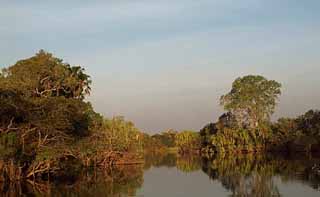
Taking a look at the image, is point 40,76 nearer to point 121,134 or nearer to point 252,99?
point 121,134

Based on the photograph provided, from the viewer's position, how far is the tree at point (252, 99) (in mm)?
77750

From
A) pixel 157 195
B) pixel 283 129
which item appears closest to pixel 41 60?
pixel 157 195

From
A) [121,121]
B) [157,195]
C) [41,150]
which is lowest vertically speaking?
[157,195]

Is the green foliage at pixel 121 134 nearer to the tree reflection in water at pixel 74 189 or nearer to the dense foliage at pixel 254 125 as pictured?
the tree reflection in water at pixel 74 189

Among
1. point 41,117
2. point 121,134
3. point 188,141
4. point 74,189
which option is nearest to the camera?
point 74,189

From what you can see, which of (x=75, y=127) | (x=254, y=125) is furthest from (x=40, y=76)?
(x=254, y=125)

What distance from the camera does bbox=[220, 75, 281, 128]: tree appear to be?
7775 cm

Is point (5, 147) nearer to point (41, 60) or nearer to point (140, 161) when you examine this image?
point (41, 60)

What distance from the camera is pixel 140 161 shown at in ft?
177

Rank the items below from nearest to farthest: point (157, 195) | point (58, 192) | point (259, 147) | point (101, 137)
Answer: point (157, 195)
point (58, 192)
point (101, 137)
point (259, 147)

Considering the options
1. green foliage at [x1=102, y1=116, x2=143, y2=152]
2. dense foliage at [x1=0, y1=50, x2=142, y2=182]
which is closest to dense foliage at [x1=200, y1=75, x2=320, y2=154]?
green foliage at [x1=102, y1=116, x2=143, y2=152]

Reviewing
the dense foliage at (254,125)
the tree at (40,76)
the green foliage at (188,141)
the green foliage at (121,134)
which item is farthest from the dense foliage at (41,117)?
the green foliage at (188,141)

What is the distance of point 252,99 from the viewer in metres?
78.2

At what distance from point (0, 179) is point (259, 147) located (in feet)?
166
